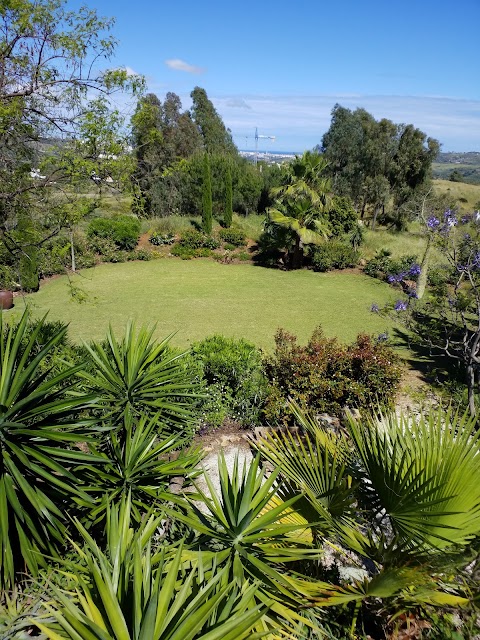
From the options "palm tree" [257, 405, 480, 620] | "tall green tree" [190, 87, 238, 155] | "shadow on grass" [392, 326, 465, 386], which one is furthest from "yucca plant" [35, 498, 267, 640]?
"tall green tree" [190, 87, 238, 155]

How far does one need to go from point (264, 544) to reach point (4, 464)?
164 cm

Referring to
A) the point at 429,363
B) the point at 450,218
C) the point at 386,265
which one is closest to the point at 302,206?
the point at 386,265

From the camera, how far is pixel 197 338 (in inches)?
385

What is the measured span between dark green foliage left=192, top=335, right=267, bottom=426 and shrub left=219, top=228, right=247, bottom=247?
13.1m

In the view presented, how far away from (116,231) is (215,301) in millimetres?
7109

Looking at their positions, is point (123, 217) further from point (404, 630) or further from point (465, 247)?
point (404, 630)

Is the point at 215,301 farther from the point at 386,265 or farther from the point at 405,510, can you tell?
the point at 405,510

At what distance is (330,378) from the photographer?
6.28 meters

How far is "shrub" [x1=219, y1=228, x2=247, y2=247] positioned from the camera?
18828 mm

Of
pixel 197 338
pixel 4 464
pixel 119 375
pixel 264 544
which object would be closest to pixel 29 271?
pixel 197 338

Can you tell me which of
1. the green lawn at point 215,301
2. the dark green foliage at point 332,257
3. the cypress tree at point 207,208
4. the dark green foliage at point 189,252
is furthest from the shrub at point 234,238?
the dark green foliage at point 332,257

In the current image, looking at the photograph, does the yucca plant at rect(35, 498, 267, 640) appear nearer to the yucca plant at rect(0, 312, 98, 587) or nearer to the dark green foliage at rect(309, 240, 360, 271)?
the yucca plant at rect(0, 312, 98, 587)

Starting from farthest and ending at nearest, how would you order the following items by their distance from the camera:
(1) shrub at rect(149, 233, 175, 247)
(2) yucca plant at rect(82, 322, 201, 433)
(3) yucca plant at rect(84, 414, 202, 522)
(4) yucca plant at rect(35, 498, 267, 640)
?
(1) shrub at rect(149, 233, 175, 247) → (2) yucca plant at rect(82, 322, 201, 433) → (3) yucca plant at rect(84, 414, 202, 522) → (4) yucca plant at rect(35, 498, 267, 640)

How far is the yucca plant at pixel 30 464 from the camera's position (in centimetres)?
262
